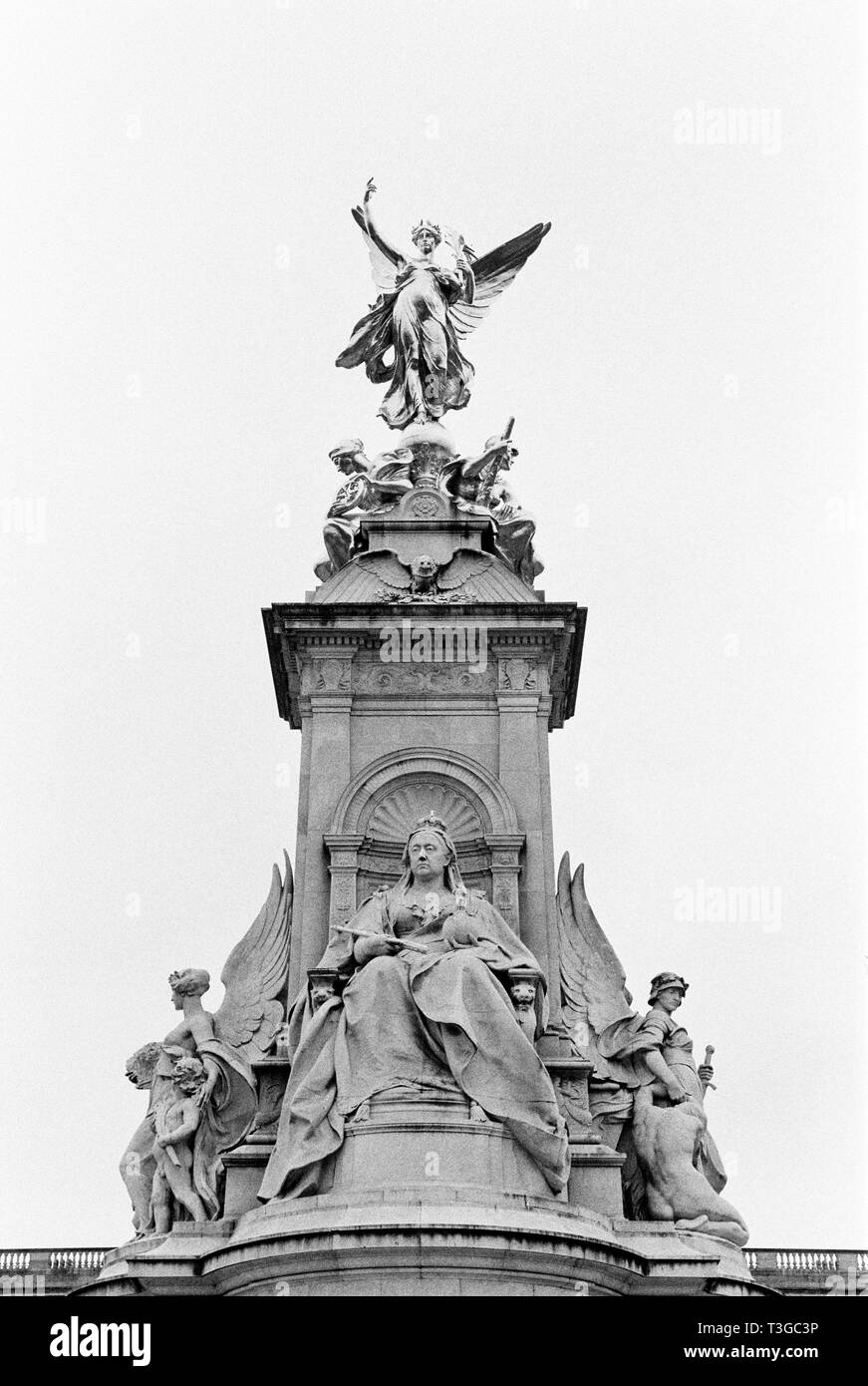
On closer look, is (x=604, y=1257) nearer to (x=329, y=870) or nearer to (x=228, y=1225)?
(x=228, y=1225)

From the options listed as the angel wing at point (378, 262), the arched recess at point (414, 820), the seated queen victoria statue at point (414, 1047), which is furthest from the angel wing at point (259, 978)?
the angel wing at point (378, 262)

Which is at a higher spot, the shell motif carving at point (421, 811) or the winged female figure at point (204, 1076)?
the shell motif carving at point (421, 811)

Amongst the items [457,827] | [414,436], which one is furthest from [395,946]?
[414,436]

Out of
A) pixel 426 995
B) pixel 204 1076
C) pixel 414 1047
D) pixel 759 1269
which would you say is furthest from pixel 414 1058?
pixel 759 1269

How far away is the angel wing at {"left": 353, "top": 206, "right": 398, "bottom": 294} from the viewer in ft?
89.4

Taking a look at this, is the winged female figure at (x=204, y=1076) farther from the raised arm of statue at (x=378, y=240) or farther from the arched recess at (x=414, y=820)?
the raised arm of statue at (x=378, y=240)

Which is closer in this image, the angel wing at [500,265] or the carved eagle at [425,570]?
the carved eagle at [425,570]

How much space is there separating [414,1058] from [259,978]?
346 cm

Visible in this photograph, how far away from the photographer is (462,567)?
25047 millimetres

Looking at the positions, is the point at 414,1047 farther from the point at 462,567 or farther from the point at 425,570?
the point at 462,567

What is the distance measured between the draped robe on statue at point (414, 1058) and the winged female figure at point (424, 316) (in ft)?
28.1

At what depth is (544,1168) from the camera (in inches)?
792

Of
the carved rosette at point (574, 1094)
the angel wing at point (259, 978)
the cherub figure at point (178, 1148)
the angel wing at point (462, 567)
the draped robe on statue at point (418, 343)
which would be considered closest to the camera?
the cherub figure at point (178, 1148)

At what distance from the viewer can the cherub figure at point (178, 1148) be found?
21.5 metres
